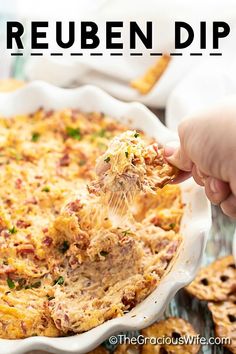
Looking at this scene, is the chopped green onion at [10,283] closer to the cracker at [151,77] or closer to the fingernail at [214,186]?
the fingernail at [214,186]

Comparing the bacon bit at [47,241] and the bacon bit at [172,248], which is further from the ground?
the bacon bit at [47,241]

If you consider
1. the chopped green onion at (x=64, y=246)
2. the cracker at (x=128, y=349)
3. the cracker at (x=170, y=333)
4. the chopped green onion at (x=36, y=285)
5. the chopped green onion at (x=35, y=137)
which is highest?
the chopped green onion at (x=35, y=137)

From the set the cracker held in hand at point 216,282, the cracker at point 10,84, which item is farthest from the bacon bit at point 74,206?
the cracker at point 10,84

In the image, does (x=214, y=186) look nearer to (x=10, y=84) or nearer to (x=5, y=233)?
(x=5, y=233)

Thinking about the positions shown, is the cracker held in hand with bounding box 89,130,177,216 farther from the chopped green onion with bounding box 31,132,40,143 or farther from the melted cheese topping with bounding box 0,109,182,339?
the chopped green onion with bounding box 31,132,40,143

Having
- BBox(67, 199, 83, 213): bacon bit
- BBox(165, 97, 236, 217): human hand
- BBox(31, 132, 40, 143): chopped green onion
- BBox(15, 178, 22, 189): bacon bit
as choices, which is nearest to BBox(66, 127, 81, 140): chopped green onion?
BBox(31, 132, 40, 143): chopped green onion

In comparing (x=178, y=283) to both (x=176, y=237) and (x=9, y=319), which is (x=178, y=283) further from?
(x=9, y=319)

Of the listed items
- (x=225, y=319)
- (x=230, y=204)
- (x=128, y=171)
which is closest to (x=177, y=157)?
(x=128, y=171)
